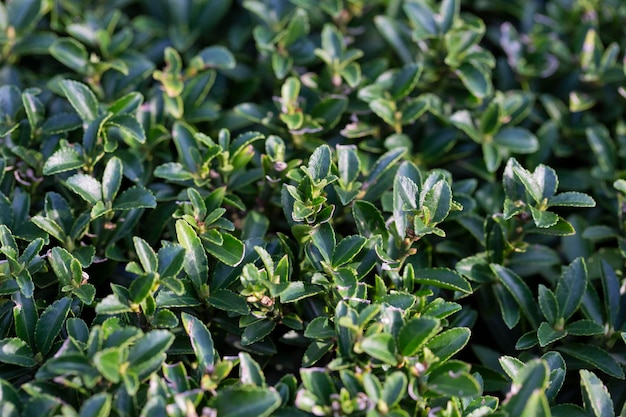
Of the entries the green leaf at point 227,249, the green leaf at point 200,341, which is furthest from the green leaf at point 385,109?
the green leaf at point 200,341

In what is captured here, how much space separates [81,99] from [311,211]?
29.1 inches

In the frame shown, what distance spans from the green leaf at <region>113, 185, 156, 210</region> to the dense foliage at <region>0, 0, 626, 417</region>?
19mm

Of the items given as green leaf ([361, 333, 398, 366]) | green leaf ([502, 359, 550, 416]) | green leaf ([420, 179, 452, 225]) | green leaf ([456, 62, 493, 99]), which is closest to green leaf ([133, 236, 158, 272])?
green leaf ([361, 333, 398, 366])

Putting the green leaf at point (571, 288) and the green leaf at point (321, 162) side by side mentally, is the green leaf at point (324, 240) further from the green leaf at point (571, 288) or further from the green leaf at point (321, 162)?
the green leaf at point (571, 288)

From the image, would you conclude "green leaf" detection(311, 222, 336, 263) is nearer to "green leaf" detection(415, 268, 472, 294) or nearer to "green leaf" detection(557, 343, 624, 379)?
"green leaf" detection(415, 268, 472, 294)

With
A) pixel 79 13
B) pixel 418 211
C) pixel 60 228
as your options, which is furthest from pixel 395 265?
pixel 79 13

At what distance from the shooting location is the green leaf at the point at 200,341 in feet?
5.21

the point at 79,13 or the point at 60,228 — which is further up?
the point at 79,13

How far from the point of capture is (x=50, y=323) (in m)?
1.66

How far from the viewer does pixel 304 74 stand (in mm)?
2422

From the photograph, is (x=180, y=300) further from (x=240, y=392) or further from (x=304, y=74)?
(x=304, y=74)

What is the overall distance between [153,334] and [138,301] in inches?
4.0

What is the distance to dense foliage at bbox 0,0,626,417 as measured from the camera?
154 centimetres

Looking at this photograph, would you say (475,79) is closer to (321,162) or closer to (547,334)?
(321,162)
